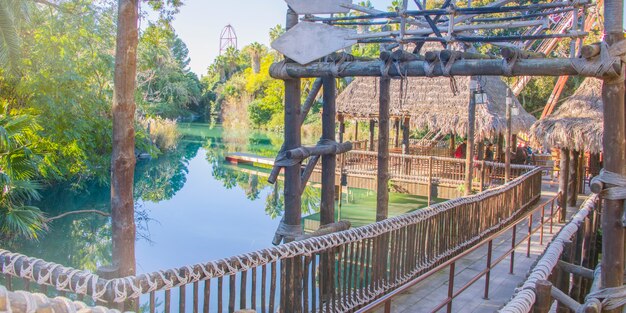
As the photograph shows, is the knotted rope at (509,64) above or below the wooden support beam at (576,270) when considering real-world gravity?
above

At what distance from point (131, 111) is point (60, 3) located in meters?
8.76

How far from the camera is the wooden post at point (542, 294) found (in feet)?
10.7

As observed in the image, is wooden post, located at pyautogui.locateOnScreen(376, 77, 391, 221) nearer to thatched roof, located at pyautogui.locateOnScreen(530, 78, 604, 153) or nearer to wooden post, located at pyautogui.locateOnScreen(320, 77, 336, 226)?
wooden post, located at pyautogui.locateOnScreen(320, 77, 336, 226)

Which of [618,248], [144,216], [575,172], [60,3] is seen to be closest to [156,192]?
[144,216]

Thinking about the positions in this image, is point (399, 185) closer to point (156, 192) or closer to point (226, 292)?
point (226, 292)

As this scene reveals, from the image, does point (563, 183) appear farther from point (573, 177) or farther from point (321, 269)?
point (321, 269)

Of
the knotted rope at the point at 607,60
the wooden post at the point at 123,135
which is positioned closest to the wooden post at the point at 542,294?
the knotted rope at the point at 607,60

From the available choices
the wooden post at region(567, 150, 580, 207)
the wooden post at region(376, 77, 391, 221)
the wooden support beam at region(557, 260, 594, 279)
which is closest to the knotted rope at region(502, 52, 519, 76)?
the wooden support beam at region(557, 260, 594, 279)

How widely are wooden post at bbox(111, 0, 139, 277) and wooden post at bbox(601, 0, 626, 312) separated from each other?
4113 millimetres

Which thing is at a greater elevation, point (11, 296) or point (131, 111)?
point (131, 111)

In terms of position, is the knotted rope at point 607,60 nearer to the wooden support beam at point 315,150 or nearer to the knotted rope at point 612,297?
the knotted rope at point 612,297

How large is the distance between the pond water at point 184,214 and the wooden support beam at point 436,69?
24.2ft

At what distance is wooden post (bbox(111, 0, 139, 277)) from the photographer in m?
4.96

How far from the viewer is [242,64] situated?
186 ft
